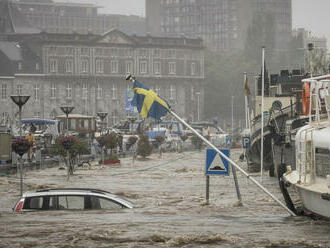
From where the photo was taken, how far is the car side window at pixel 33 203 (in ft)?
87.8

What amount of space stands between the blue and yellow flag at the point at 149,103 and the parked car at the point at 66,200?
4015mm

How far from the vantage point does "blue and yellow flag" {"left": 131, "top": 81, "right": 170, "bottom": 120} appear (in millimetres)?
31078

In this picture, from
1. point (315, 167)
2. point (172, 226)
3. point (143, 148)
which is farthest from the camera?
point (143, 148)

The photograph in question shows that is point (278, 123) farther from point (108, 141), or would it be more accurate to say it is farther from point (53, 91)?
point (53, 91)

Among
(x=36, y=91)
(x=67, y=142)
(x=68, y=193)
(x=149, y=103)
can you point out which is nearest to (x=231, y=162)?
(x=149, y=103)

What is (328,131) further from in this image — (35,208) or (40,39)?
(40,39)

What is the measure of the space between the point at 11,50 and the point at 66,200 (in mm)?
168110

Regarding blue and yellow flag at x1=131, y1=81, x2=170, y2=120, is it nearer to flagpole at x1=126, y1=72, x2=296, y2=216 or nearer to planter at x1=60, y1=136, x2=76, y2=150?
flagpole at x1=126, y1=72, x2=296, y2=216

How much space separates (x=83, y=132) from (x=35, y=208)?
8930 centimetres

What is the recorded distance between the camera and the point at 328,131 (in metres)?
24.7

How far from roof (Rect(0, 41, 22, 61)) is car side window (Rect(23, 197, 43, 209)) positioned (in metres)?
166

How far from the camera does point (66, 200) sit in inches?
1065

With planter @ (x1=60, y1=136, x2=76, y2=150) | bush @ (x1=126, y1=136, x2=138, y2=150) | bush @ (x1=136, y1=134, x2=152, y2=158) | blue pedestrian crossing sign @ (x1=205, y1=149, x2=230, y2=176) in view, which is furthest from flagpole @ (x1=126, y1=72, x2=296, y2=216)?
bush @ (x1=126, y1=136, x2=138, y2=150)

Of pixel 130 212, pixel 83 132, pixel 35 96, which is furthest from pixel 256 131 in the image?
pixel 35 96
